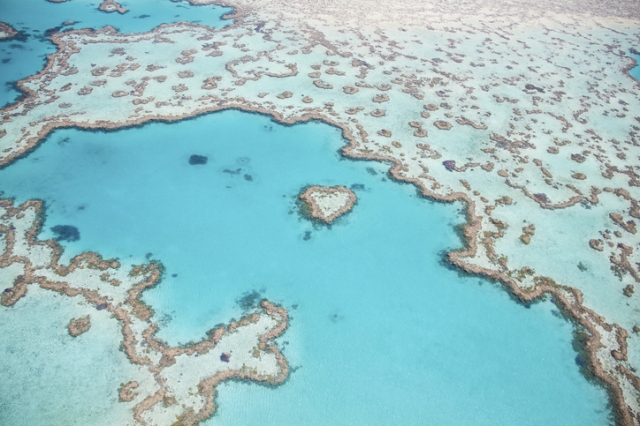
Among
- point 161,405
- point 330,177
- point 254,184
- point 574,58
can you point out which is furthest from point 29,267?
point 574,58

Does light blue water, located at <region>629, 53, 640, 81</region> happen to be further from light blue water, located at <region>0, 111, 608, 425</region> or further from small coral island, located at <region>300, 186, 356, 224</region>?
small coral island, located at <region>300, 186, 356, 224</region>

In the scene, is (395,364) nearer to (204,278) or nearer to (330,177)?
(204,278)

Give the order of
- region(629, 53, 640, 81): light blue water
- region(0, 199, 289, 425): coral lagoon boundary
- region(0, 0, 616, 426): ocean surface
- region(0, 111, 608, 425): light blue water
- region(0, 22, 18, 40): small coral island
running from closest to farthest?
region(0, 199, 289, 425): coral lagoon boundary, region(0, 0, 616, 426): ocean surface, region(0, 111, 608, 425): light blue water, region(0, 22, 18, 40): small coral island, region(629, 53, 640, 81): light blue water

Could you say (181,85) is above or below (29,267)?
above

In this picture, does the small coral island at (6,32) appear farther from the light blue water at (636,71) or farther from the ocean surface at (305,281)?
the light blue water at (636,71)

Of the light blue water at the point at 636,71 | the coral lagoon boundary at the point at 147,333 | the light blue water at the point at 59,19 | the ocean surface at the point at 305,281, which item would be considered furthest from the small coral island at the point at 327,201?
the light blue water at the point at 636,71

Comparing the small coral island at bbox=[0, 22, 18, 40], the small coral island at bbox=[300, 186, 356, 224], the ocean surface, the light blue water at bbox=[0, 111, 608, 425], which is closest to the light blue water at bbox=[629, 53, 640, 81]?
the ocean surface

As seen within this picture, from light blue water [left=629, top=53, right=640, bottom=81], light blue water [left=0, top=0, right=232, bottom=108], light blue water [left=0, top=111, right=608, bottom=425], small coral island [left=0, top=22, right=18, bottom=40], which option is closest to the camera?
light blue water [left=0, top=111, right=608, bottom=425]
